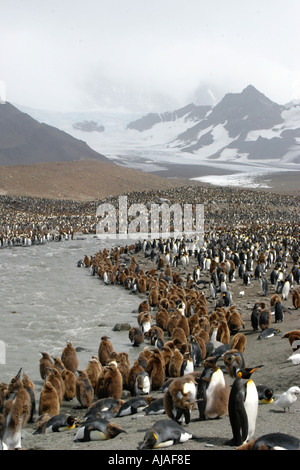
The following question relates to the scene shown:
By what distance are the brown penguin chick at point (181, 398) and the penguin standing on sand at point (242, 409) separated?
787mm

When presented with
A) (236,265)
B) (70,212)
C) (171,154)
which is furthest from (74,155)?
(236,265)

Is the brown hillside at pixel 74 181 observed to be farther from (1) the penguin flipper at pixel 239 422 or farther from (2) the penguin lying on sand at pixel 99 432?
(1) the penguin flipper at pixel 239 422

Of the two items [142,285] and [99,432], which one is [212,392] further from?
[142,285]

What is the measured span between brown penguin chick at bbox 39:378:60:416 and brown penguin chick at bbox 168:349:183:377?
1.98 meters

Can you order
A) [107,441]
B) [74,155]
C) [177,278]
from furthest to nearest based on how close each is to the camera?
[74,155] → [177,278] → [107,441]

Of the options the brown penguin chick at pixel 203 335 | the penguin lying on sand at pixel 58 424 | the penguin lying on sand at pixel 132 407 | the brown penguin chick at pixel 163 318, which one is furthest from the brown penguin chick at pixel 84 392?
the brown penguin chick at pixel 163 318

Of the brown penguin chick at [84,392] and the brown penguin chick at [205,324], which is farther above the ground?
the brown penguin chick at [205,324]

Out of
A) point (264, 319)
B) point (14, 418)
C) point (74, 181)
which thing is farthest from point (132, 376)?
point (74, 181)

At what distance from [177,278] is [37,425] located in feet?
36.1

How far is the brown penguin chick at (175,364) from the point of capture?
26.1 ft

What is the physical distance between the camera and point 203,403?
5.61 meters

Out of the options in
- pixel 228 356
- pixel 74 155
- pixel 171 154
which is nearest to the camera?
pixel 228 356
